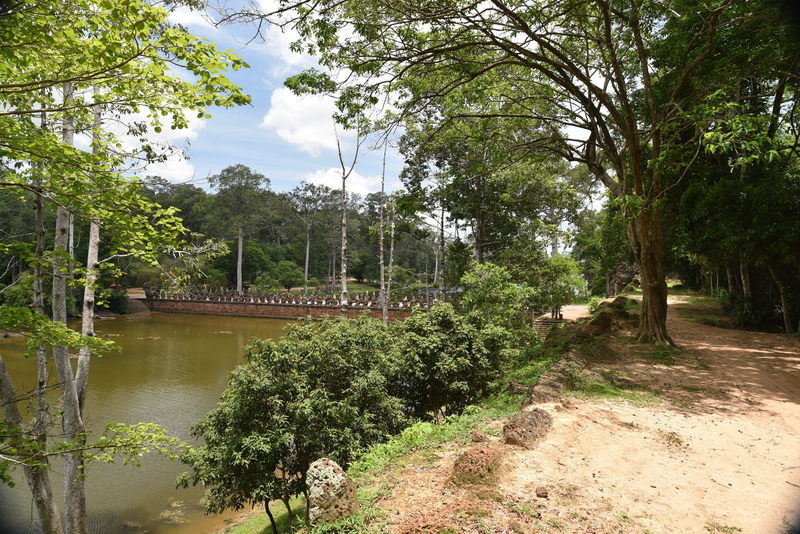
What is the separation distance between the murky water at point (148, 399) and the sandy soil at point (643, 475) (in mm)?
5383

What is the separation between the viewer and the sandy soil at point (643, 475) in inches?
124

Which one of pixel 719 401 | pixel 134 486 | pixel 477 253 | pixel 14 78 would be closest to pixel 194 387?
pixel 134 486

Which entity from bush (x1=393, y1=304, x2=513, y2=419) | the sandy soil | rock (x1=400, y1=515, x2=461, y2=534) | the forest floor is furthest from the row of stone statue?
rock (x1=400, y1=515, x2=461, y2=534)

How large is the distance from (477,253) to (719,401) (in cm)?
1340

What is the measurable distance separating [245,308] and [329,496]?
34430mm

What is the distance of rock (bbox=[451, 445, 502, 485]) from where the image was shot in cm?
374

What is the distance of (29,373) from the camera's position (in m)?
16.6

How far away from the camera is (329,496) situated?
345 cm

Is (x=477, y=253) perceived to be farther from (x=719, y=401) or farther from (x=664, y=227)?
(x=719, y=401)

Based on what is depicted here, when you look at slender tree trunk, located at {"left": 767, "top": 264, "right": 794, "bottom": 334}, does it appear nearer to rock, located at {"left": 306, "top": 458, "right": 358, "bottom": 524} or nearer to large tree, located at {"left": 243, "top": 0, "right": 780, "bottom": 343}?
large tree, located at {"left": 243, "top": 0, "right": 780, "bottom": 343}

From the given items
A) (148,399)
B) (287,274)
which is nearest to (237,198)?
(287,274)

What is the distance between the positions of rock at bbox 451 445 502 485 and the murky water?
5.30m

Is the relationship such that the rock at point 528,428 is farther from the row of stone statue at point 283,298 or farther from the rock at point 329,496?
the row of stone statue at point 283,298

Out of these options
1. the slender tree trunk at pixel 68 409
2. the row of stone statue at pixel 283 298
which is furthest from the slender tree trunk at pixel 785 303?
the row of stone statue at pixel 283 298
